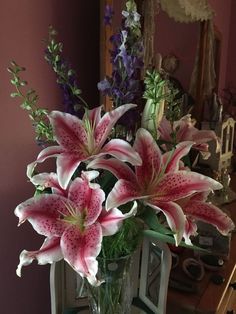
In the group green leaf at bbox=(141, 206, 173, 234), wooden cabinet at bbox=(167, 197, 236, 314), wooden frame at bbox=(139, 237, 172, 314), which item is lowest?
wooden cabinet at bbox=(167, 197, 236, 314)

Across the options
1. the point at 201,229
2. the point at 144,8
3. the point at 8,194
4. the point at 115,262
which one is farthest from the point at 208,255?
the point at 144,8

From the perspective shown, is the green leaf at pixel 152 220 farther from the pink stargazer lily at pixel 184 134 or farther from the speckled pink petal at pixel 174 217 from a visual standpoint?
the pink stargazer lily at pixel 184 134

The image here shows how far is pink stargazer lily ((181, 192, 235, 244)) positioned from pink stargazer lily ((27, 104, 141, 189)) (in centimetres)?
15

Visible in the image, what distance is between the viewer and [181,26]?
1549mm

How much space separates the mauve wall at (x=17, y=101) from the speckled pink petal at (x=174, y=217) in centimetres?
44

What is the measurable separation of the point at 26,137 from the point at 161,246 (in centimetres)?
43

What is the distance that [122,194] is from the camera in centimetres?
55

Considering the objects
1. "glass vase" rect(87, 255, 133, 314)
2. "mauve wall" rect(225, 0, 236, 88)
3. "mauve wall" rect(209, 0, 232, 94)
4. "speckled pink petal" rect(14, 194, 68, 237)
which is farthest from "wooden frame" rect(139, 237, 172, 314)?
"mauve wall" rect(225, 0, 236, 88)

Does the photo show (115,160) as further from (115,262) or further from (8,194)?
(8,194)

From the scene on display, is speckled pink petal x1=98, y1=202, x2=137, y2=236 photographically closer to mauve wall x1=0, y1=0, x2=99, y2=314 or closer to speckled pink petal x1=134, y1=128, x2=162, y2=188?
speckled pink petal x1=134, y1=128, x2=162, y2=188

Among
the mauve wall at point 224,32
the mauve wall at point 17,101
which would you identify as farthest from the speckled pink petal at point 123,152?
the mauve wall at point 224,32

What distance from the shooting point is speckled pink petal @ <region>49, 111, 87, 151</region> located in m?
0.59

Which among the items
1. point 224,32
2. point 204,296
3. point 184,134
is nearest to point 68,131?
point 184,134

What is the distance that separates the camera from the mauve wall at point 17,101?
819 mm
